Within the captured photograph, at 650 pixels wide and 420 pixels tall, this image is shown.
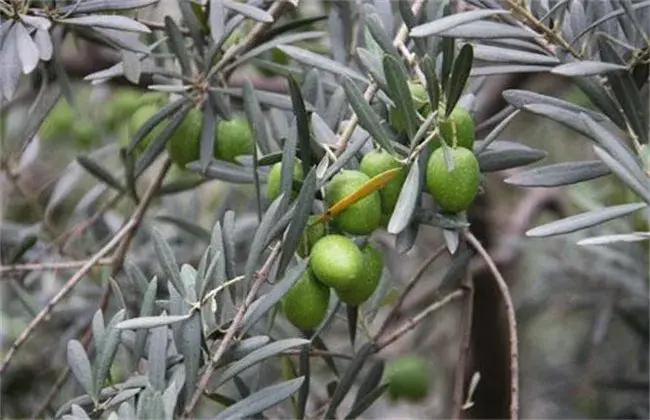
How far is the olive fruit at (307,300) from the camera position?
0.70 m

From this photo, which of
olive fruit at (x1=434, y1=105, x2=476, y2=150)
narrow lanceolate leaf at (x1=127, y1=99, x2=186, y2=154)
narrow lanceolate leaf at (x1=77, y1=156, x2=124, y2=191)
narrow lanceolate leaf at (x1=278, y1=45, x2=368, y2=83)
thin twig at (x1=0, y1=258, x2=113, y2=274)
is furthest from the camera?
narrow lanceolate leaf at (x1=77, y1=156, x2=124, y2=191)

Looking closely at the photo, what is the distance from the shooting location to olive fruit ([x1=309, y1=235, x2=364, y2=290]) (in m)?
0.66

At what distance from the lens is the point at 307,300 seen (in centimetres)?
70

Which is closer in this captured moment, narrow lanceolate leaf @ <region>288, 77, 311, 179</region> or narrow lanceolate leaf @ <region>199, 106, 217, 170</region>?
narrow lanceolate leaf @ <region>288, 77, 311, 179</region>

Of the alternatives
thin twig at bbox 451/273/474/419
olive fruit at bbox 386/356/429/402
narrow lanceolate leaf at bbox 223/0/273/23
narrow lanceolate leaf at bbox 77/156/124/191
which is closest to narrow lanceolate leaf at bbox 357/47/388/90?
narrow lanceolate leaf at bbox 223/0/273/23

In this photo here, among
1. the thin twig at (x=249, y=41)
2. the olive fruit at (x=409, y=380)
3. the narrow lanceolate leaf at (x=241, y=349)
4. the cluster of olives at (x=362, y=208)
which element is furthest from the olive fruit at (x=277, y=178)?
the olive fruit at (x=409, y=380)

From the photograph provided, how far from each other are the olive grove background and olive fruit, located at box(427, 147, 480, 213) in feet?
0.13

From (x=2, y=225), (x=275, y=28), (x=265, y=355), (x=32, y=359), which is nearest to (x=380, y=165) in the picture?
(x=265, y=355)

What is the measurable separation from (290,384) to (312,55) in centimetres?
28

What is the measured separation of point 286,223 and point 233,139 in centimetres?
27

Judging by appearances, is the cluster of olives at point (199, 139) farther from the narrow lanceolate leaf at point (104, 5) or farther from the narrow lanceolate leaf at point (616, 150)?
the narrow lanceolate leaf at point (616, 150)

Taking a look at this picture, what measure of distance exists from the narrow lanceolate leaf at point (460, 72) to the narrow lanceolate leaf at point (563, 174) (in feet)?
0.23

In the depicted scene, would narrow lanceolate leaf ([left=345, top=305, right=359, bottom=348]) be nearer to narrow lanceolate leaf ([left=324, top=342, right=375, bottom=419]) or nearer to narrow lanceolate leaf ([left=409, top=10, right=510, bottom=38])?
narrow lanceolate leaf ([left=324, top=342, right=375, bottom=419])

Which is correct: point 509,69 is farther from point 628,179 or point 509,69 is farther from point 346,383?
point 346,383
